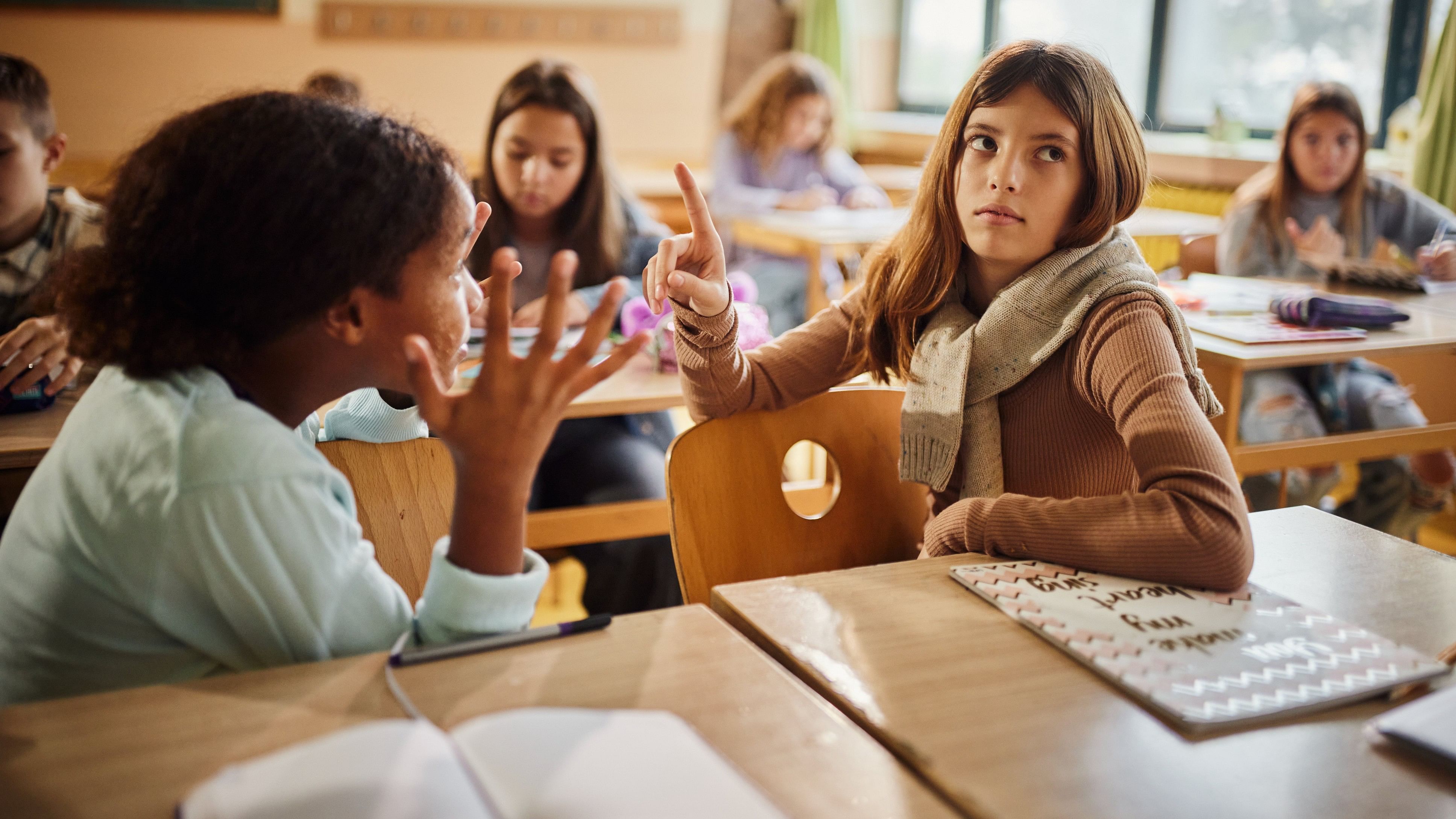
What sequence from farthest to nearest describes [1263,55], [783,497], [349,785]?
1. [1263,55]
2. [783,497]
3. [349,785]

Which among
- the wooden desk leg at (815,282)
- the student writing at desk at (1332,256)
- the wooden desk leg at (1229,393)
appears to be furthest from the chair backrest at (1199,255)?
the wooden desk leg at (1229,393)

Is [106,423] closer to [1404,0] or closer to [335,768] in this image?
[335,768]

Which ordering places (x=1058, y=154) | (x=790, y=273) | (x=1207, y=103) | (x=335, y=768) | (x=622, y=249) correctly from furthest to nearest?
(x=1207, y=103) → (x=790, y=273) → (x=622, y=249) → (x=1058, y=154) → (x=335, y=768)

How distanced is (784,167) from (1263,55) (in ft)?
6.41

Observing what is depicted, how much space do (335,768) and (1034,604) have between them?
0.58m

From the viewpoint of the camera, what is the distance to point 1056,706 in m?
0.79

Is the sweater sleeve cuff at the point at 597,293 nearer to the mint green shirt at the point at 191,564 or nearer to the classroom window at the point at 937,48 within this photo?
the mint green shirt at the point at 191,564

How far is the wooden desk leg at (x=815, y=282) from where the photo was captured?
3.57m

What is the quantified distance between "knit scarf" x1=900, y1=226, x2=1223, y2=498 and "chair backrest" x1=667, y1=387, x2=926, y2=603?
9 centimetres

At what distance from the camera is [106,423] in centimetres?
85

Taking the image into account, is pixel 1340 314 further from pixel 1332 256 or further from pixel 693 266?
pixel 693 266

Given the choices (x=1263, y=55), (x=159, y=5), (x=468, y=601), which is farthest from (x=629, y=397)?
(x=159, y=5)

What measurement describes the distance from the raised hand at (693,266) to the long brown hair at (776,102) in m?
3.01

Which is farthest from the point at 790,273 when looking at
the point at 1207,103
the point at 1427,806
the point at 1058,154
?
the point at 1427,806
